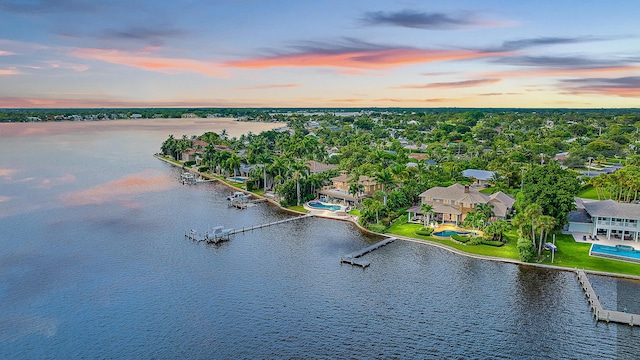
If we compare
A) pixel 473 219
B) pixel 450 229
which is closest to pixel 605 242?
pixel 473 219

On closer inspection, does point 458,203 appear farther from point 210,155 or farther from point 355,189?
point 210,155

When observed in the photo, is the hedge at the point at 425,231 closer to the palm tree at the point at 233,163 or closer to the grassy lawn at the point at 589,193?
the grassy lawn at the point at 589,193

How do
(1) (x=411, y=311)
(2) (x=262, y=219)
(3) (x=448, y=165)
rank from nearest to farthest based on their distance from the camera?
1. (1) (x=411, y=311)
2. (2) (x=262, y=219)
3. (3) (x=448, y=165)

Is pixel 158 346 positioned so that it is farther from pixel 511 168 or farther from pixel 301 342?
pixel 511 168

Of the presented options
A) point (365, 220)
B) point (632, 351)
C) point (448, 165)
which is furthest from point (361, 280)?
point (448, 165)

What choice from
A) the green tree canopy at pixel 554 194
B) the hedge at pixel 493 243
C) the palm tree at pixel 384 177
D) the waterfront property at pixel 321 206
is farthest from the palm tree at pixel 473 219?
the waterfront property at pixel 321 206
